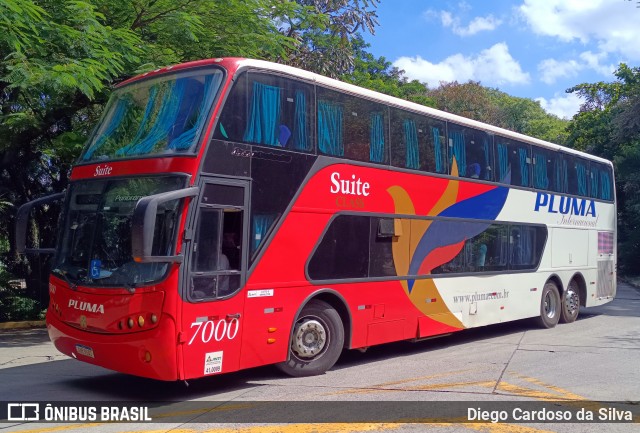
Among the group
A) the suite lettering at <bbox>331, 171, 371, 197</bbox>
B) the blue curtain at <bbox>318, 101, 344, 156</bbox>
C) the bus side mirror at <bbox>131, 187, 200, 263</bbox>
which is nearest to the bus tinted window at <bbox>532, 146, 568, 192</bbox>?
the suite lettering at <bbox>331, 171, 371, 197</bbox>

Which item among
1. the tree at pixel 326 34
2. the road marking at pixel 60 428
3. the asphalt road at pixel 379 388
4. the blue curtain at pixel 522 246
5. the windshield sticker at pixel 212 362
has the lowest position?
the road marking at pixel 60 428

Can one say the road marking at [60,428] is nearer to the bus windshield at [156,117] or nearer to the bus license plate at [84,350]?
the bus license plate at [84,350]

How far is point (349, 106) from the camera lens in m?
9.48

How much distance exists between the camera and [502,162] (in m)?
12.8

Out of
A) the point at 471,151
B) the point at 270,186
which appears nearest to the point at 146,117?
the point at 270,186

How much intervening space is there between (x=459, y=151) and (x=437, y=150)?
Result: 0.71 metres

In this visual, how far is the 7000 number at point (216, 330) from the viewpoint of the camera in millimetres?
7141

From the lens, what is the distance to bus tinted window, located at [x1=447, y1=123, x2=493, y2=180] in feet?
37.9

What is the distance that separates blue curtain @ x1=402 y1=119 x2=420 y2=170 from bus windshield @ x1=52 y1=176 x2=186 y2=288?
4.48 metres

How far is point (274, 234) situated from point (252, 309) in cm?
101

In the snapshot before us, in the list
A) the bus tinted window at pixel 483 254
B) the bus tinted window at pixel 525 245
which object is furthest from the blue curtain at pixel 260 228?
the bus tinted window at pixel 525 245

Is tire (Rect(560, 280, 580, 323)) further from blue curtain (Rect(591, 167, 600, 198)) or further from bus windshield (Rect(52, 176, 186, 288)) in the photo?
bus windshield (Rect(52, 176, 186, 288))

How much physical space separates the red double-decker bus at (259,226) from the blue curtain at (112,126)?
0.02m

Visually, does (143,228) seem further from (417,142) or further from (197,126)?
(417,142)
